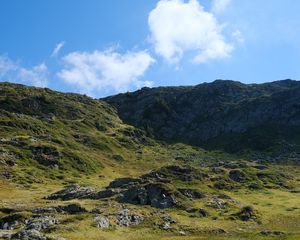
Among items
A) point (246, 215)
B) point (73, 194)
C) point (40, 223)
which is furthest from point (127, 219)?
point (73, 194)

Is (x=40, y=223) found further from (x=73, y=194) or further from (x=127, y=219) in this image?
(x=73, y=194)

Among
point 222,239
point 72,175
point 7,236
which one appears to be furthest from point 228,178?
point 7,236

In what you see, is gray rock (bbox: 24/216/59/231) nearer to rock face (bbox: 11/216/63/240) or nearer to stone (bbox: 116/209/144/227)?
rock face (bbox: 11/216/63/240)

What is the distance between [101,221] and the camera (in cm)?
7488

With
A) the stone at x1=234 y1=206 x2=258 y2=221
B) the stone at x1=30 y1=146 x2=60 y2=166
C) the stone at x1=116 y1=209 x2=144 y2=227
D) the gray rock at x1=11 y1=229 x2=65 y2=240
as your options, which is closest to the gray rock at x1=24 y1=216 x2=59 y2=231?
the gray rock at x1=11 y1=229 x2=65 y2=240

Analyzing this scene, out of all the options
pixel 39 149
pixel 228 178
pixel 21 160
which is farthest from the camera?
pixel 39 149

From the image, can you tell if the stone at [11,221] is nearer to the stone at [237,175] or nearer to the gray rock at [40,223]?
the gray rock at [40,223]

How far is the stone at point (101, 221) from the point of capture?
241ft

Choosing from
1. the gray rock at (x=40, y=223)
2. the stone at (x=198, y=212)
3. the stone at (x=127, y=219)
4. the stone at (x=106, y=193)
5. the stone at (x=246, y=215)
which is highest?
the stone at (x=106, y=193)

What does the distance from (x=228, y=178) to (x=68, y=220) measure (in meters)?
81.9

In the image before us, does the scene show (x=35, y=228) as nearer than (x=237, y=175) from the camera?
Yes

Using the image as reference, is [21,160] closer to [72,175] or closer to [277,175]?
[72,175]

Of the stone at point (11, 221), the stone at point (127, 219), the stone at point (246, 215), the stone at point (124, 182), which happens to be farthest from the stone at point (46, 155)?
the stone at point (246, 215)

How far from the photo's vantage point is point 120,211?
273ft
